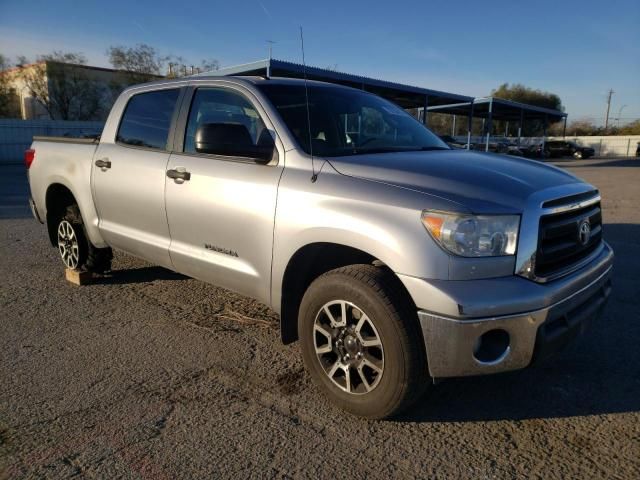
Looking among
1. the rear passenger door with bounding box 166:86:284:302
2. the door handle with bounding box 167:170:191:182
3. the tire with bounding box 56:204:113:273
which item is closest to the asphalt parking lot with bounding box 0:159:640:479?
the rear passenger door with bounding box 166:86:284:302

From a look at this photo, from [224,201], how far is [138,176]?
114 centimetres

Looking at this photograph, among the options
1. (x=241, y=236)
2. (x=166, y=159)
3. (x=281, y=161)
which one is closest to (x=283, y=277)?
(x=241, y=236)

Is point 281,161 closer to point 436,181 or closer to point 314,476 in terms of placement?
point 436,181

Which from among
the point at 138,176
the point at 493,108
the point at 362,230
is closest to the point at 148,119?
the point at 138,176

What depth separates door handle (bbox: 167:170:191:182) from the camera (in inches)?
140

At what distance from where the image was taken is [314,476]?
7.47ft

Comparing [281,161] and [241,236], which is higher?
[281,161]

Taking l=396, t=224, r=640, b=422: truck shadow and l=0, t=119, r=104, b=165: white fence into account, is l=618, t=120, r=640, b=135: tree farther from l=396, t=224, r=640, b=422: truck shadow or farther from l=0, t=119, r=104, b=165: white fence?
l=396, t=224, r=640, b=422: truck shadow

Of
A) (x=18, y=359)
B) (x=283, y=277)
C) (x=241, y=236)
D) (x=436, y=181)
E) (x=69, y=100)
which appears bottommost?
(x=18, y=359)

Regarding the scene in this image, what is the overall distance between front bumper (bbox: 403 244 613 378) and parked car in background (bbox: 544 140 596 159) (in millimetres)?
49530

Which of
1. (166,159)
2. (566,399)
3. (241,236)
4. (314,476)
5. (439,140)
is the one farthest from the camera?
(439,140)

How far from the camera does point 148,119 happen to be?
4.25 m

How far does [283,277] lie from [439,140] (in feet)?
6.43

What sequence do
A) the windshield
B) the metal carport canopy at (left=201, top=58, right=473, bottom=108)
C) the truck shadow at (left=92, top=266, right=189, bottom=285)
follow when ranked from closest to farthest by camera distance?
the windshield < the truck shadow at (left=92, top=266, right=189, bottom=285) < the metal carport canopy at (left=201, top=58, right=473, bottom=108)
